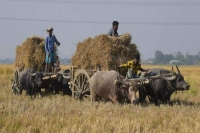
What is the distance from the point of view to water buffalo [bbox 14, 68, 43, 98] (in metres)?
13.3

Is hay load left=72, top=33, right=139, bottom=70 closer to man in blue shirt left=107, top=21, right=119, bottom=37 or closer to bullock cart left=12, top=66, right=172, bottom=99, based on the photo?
bullock cart left=12, top=66, right=172, bottom=99

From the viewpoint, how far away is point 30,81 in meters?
13.6

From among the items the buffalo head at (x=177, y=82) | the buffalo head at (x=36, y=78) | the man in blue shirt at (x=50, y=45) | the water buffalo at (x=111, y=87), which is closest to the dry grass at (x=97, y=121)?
the water buffalo at (x=111, y=87)

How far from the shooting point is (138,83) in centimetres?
1016

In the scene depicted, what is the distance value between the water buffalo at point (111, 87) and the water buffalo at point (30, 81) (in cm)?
277

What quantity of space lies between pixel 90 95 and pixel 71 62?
1.98 m

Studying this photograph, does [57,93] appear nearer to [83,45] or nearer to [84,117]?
[83,45]

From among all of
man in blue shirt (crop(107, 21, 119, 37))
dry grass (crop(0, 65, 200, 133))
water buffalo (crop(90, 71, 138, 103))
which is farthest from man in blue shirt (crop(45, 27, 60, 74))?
dry grass (crop(0, 65, 200, 133))

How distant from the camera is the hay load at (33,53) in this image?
588 inches

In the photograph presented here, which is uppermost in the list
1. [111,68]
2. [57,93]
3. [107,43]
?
[107,43]

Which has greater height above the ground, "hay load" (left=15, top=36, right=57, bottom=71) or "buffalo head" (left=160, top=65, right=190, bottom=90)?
"hay load" (left=15, top=36, right=57, bottom=71)

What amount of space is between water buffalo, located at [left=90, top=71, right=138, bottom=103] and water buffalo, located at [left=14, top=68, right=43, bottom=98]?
277 centimetres

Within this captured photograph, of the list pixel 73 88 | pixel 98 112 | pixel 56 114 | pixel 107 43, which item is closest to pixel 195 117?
pixel 98 112

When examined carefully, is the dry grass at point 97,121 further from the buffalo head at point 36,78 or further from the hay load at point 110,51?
the buffalo head at point 36,78
